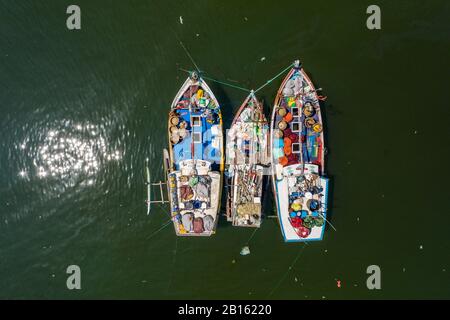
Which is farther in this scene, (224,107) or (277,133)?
(224,107)

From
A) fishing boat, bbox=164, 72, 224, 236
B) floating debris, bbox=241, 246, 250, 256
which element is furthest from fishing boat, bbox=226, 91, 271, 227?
floating debris, bbox=241, 246, 250, 256

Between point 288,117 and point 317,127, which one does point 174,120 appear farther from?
point 317,127

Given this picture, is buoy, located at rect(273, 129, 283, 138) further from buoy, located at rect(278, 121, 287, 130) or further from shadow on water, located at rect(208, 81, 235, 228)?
shadow on water, located at rect(208, 81, 235, 228)

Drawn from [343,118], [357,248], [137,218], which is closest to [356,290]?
[357,248]

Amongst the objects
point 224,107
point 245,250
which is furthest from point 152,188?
point 245,250

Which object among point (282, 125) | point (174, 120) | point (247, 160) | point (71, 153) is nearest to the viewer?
point (174, 120)

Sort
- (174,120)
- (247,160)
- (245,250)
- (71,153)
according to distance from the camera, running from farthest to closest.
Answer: (71,153), (245,250), (247,160), (174,120)
